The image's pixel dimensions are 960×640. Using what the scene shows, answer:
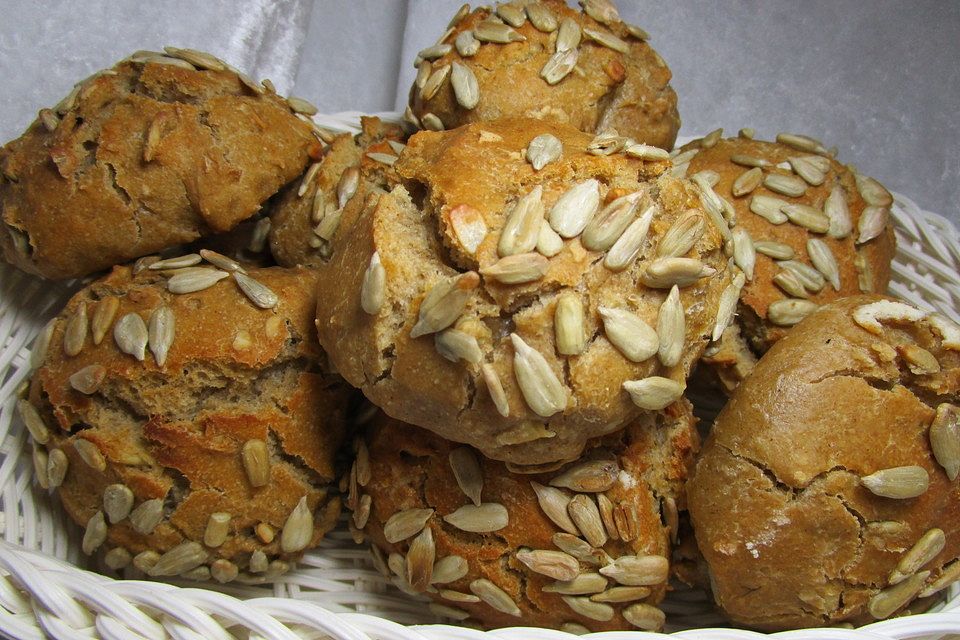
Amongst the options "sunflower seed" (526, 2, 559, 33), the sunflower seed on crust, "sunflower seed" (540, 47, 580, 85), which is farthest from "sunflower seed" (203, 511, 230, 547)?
"sunflower seed" (526, 2, 559, 33)

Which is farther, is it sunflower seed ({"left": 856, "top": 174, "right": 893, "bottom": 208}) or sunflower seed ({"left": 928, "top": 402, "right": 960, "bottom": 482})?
sunflower seed ({"left": 856, "top": 174, "right": 893, "bottom": 208})

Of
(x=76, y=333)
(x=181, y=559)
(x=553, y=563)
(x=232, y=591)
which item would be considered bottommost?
(x=232, y=591)

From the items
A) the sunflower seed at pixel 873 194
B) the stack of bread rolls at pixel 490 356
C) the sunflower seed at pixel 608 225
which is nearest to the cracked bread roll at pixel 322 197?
the stack of bread rolls at pixel 490 356

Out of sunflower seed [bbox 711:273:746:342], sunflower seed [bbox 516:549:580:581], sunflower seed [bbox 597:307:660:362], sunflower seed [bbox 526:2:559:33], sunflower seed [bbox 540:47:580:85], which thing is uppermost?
sunflower seed [bbox 526:2:559:33]

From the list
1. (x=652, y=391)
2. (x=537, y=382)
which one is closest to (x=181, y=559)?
(x=537, y=382)

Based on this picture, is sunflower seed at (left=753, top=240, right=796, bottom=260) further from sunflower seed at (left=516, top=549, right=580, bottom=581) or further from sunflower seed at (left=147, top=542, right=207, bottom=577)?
sunflower seed at (left=147, top=542, right=207, bottom=577)

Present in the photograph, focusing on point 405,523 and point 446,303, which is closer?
point 446,303

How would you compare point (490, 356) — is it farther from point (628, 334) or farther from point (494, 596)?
point (494, 596)
